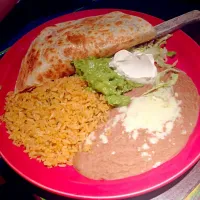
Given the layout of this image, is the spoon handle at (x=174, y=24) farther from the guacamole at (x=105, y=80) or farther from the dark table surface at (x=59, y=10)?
the guacamole at (x=105, y=80)

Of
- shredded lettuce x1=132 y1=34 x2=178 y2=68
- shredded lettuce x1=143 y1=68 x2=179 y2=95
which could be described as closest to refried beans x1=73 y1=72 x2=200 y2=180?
shredded lettuce x1=143 y1=68 x2=179 y2=95

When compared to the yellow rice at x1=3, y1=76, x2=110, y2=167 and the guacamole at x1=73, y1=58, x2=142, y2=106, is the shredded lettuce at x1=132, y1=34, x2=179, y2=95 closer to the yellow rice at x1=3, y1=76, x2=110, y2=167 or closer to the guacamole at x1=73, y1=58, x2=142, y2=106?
the guacamole at x1=73, y1=58, x2=142, y2=106

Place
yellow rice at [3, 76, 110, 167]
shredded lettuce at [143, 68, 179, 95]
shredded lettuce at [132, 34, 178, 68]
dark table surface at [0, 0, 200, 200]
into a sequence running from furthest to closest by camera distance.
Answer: dark table surface at [0, 0, 200, 200]
shredded lettuce at [132, 34, 178, 68]
shredded lettuce at [143, 68, 179, 95]
yellow rice at [3, 76, 110, 167]

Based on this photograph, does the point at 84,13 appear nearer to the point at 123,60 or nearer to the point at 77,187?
the point at 123,60

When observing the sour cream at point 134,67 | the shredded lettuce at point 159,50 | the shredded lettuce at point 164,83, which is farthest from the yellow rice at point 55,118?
the shredded lettuce at point 159,50

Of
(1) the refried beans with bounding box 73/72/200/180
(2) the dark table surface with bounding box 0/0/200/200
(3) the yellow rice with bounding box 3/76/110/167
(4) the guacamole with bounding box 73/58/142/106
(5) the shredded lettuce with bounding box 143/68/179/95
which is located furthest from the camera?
(2) the dark table surface with bounding box 0/0/200/200

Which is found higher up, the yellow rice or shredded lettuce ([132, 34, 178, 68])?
the yellow rice

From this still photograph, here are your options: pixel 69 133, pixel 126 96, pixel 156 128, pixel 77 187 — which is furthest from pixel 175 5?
pixel 77 187
